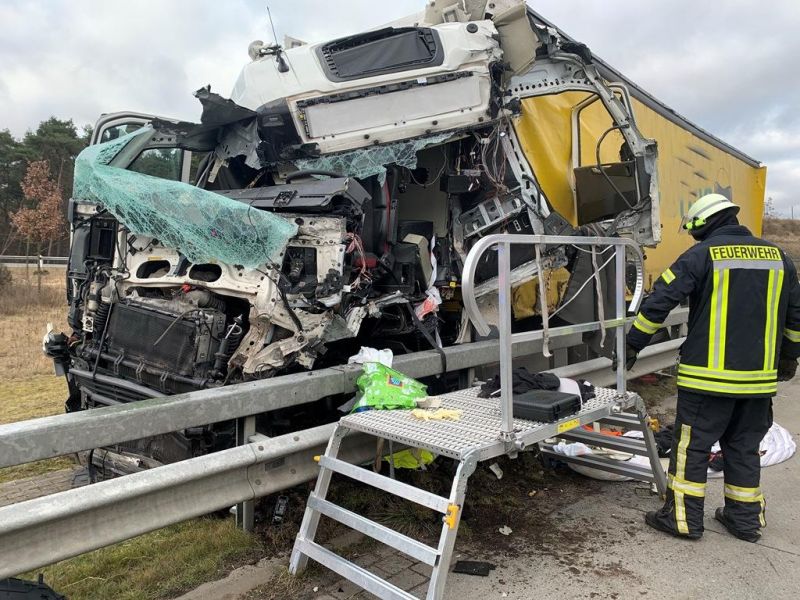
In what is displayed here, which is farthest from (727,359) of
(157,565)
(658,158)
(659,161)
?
(659,161)

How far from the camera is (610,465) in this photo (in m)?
3.80

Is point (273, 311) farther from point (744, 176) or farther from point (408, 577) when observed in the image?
point (744, 176)

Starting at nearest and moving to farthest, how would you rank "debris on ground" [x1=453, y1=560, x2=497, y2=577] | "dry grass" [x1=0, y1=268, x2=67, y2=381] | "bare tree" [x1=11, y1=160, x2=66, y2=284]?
"debris on ground" [x1=453, y1=560, x2=497, y2=577] → "dry grass" [x1=0, y1=268, x2=67, y2=381] → "bare tree" [x1=11, y1=160, x2=66, y2=284]

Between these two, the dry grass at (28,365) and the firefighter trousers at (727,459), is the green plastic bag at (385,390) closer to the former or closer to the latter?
the firefighter trousers at (727,459)

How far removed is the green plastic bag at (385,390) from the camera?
3.01 metres

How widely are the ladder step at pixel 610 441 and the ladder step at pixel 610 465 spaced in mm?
124

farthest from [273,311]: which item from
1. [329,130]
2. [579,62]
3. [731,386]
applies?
[579,62]

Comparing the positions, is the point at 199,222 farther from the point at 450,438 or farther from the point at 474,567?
the point at 474,567

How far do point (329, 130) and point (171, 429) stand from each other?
2220mm

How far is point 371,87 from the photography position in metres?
3.96

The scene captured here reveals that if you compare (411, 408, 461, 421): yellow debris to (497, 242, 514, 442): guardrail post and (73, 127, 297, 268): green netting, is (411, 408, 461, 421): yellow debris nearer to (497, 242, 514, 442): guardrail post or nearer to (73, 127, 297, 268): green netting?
(497, 242, 514, 442): guardrail post

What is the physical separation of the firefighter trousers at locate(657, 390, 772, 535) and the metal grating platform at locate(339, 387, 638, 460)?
13.6 inches

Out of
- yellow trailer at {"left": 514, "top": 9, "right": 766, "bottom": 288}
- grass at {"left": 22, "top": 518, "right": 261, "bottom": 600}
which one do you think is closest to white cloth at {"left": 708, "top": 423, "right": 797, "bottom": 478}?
yellow trailer at {"left": 514, "top": 9, "right": 766, "bottom": 288}

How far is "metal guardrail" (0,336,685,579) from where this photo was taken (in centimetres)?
192
